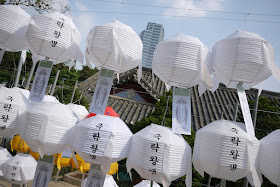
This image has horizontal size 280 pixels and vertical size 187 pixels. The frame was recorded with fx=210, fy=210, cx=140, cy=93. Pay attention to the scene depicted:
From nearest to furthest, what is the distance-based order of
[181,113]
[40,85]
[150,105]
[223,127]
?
1. [223,127]
2. [181,113]
3. [40,85]
4. [150,105]

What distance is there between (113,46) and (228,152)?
4.82 feet

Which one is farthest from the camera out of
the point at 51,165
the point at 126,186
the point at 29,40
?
the point at 126,186

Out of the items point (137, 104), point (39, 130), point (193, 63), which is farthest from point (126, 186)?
point (193, 63)

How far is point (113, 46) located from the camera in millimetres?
2066

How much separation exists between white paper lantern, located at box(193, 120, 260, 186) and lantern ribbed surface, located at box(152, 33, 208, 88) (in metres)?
0.57

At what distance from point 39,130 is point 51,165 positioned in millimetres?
632

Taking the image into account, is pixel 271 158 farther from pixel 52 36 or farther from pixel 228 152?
pixel 52 36

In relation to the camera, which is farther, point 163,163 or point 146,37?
point 146,37

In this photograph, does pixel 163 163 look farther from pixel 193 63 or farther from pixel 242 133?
pixel 193 63

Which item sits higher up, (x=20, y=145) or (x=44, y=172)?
(x=44, y=172)

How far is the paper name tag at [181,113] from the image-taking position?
2127 millimetres

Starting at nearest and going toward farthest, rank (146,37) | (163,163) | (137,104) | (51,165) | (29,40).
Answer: (163,163) < (29,40) < (51,165) < (137,104) < (146,37)

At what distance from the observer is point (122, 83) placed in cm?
943

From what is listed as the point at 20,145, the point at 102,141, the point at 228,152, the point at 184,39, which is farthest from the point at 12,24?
the point at 20,145
